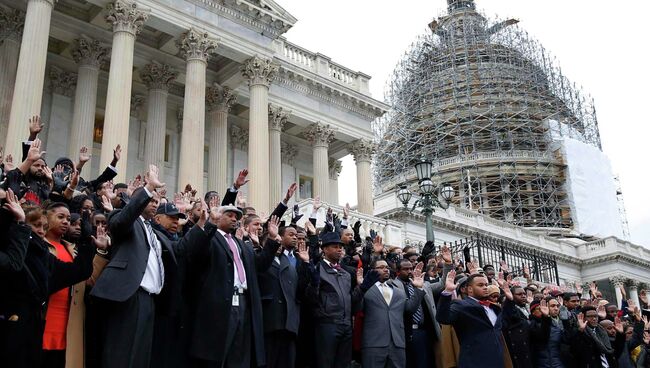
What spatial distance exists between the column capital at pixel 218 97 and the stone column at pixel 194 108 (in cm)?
285

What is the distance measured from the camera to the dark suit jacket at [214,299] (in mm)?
6004

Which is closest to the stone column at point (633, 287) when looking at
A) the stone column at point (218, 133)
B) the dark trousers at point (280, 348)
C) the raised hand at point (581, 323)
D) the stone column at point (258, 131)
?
the stone column at point (258, 131)

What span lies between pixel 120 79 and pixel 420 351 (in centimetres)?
1403

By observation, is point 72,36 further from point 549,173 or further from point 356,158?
point 549,173

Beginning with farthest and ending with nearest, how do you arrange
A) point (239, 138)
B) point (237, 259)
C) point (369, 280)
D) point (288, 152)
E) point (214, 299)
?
1. point (288, 152)
2. point (239, 138)
3. point (369, 280)
4. point (237, 259)
5. point (214, 299)

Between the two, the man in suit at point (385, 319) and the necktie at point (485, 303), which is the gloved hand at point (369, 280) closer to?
the man in suit at point (385, 319)

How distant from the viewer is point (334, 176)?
32.8m

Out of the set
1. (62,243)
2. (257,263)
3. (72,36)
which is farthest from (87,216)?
(72,36)

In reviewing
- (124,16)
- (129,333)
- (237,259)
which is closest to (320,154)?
(124,16)

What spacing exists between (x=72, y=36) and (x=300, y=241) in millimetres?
17228

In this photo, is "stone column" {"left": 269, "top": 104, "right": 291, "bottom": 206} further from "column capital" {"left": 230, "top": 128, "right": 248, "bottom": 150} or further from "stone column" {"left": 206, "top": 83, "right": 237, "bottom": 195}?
"stone column" {"left": 206, "top": 83, "right": 237, "bottom": 195}

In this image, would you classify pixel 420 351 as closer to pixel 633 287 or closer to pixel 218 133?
pixel 218 133

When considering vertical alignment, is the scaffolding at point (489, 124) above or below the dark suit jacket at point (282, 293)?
above

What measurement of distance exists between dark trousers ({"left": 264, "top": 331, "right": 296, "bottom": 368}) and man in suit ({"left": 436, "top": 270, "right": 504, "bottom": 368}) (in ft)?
6.24
